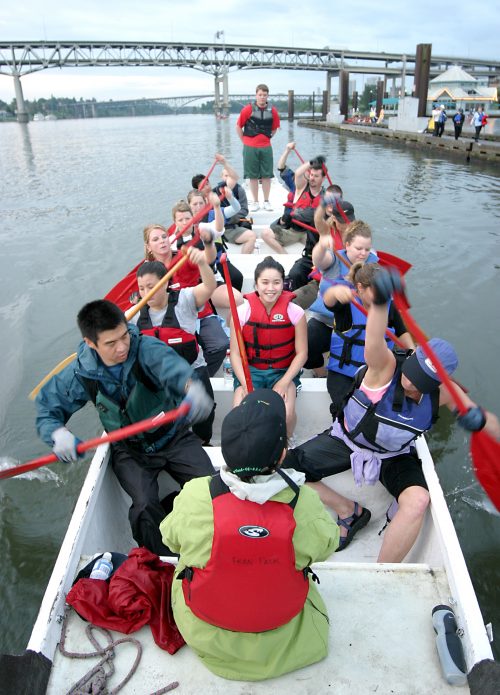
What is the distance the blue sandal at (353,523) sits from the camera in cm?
267

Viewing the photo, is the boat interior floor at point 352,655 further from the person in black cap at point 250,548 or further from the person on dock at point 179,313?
the person on dock at point 179,313

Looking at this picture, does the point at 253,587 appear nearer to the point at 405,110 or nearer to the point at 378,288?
the point at 378,288

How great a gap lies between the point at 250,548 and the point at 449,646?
865 mm

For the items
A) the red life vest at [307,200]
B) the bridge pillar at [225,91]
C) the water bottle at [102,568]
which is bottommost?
the water bottle at [102,568]

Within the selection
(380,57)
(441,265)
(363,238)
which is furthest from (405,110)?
(380,57)

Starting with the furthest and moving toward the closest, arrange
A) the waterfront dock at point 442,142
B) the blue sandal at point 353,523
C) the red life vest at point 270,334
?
the waterfront dock at point 442,142 → the red life vest at point 270,334 → the blue sandal at point 353,523

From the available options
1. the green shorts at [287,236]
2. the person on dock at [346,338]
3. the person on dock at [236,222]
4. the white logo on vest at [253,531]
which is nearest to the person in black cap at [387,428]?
the person on dock at [346,338]

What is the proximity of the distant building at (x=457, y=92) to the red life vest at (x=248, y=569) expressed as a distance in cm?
3798

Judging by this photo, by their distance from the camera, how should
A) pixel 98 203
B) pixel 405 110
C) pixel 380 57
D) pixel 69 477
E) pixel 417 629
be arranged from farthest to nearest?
pixel 380 57 < pixel 405 110 < pixel 98 203 < pixel 69 477 < pixel 417 629

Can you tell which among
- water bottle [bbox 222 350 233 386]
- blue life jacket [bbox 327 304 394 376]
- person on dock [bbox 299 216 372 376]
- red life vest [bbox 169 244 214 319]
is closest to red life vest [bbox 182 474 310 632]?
blue life jacket [bbox 327 304 394 376]

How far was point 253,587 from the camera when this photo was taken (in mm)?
1426

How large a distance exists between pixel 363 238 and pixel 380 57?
270 ft

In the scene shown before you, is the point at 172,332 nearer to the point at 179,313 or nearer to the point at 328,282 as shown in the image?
the point at 179,313

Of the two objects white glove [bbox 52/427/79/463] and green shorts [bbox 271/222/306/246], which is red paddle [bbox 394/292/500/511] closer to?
white glove [bbox 52/427/79/463]
